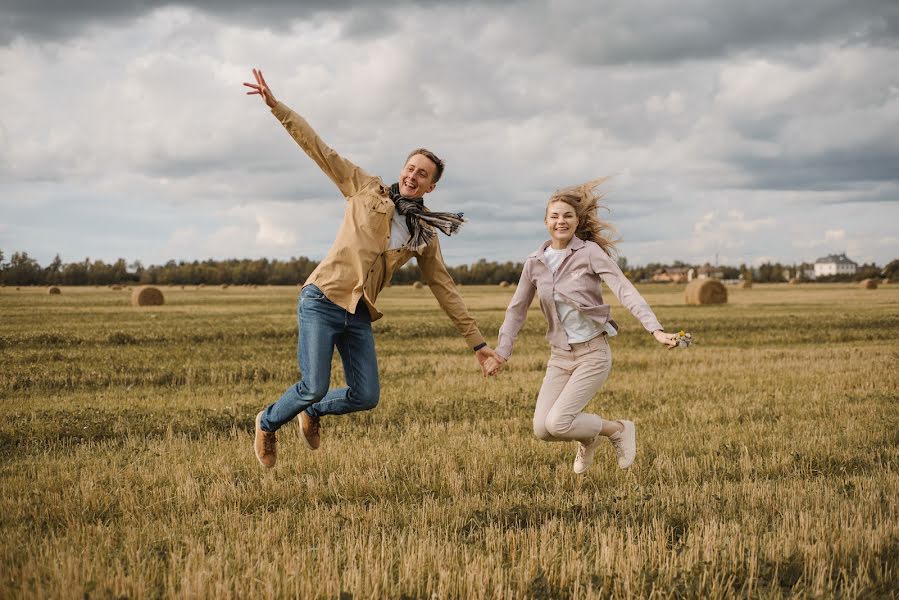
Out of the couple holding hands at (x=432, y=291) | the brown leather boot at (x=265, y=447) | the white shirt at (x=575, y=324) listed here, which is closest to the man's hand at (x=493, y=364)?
the couple holding hands at (x=432, y=291)

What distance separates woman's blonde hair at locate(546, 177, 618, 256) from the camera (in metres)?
6.56

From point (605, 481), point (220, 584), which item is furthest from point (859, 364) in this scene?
point (220, 584)

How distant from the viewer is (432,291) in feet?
21.1

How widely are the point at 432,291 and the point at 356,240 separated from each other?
31.7 inches

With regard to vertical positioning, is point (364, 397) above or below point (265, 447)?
above

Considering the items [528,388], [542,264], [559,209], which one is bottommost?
[528,388]

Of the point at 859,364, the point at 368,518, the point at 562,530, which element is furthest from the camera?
the point at 859,364

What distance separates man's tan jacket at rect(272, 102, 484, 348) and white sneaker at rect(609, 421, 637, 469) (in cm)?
194

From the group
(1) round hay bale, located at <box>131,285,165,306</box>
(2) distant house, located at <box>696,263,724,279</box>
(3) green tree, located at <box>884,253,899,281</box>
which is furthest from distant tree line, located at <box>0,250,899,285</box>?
(1) round hay bale, located at <box>131,285,165,306</box>

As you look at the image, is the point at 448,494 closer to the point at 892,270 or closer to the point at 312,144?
the point at 312,144

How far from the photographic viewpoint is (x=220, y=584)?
393 cm

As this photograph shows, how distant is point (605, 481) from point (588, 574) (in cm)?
234

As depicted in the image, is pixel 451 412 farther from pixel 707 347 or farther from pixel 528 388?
pixel 707 347

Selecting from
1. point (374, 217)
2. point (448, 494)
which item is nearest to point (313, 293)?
point (374, 217)
